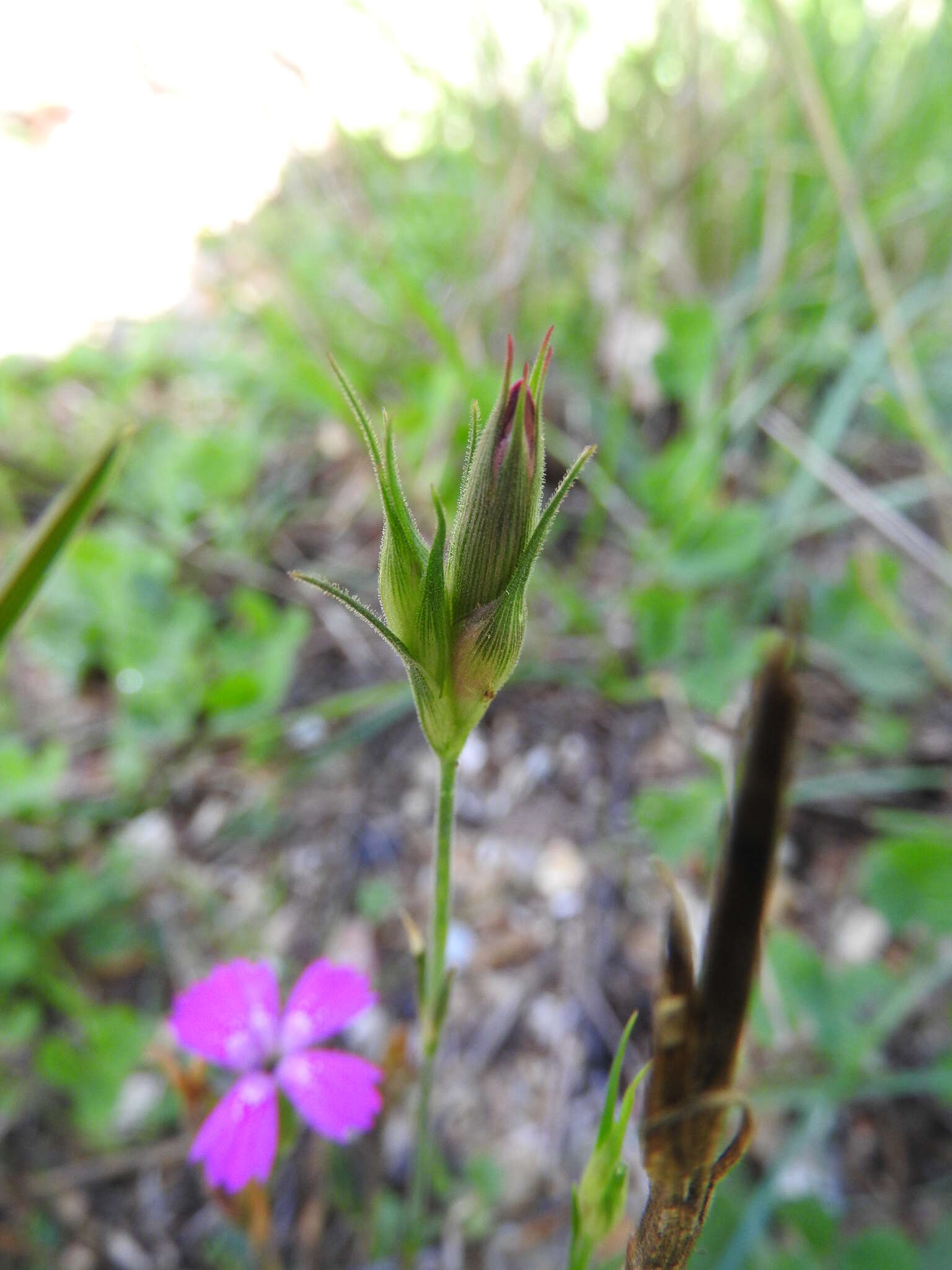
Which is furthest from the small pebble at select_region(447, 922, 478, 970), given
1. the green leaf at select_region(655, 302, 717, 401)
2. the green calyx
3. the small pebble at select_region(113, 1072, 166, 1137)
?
the green leaf at select_region(655, 302, 717, 401)

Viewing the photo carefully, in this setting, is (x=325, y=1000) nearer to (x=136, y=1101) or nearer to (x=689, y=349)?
(x=136, y=1101)

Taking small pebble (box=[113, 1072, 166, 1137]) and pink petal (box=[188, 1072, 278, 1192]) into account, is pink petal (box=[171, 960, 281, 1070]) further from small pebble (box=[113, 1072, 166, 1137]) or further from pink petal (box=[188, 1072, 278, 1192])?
small pebble (box=[113, 1072, 166, 1137])

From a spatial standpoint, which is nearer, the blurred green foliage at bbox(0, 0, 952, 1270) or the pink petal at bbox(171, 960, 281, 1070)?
the pink petal at bbox(171, 960, 281, 1070)

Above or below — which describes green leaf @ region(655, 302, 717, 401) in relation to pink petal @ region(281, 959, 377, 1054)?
above

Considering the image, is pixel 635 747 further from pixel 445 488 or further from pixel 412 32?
pixel 412 32

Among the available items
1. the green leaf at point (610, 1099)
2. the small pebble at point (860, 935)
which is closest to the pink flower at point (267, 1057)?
the green leaf at point (610, 1099)

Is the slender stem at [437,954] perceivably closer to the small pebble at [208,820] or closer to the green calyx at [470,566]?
the green calyx at [470,566]

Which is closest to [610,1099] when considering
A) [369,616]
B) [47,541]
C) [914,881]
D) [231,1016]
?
[369,616]
